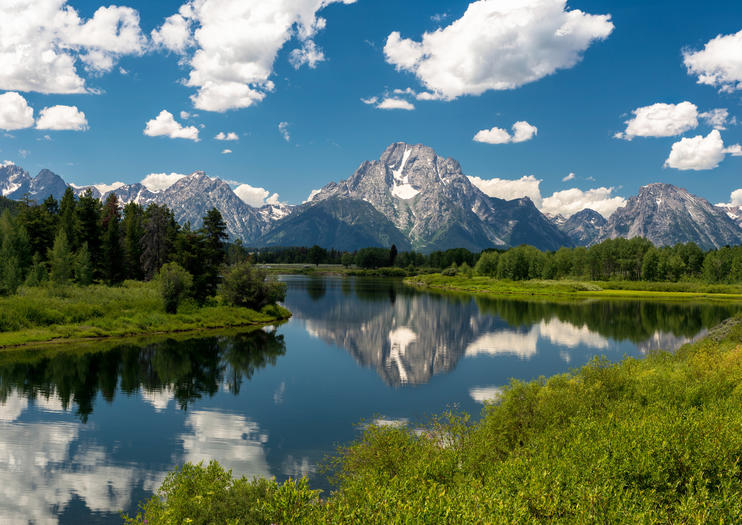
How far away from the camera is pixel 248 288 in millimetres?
90688

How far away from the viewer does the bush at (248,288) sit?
8838 cm

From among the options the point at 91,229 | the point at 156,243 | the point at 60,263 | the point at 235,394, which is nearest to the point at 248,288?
the point at 60,263

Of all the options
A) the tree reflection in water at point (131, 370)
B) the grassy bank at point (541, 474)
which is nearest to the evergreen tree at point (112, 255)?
the tree reflection in water at point (131, 370)

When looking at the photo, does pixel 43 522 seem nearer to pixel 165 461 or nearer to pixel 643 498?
pixel 165 461

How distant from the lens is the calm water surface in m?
25.4

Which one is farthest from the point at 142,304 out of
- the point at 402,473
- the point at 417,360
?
the point at 402,473

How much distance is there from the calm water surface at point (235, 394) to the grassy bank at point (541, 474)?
899cm

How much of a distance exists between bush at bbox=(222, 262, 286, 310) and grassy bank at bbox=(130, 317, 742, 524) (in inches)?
2756

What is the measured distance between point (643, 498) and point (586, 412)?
10.1 metres

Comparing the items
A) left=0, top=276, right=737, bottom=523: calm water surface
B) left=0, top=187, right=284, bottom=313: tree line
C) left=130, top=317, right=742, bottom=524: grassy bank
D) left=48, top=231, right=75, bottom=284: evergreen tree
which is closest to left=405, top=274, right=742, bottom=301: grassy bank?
left=0, top=276, right=737, bottom=523: calm water surface

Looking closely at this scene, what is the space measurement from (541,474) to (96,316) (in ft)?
237

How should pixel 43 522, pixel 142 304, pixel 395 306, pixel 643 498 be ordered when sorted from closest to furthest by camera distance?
pixel 643 498
pixel 43 522
pixel 142 304
pixel 395 306

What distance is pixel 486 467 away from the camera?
16.8m

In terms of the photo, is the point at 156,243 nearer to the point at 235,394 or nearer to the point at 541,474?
the point at 235,394
